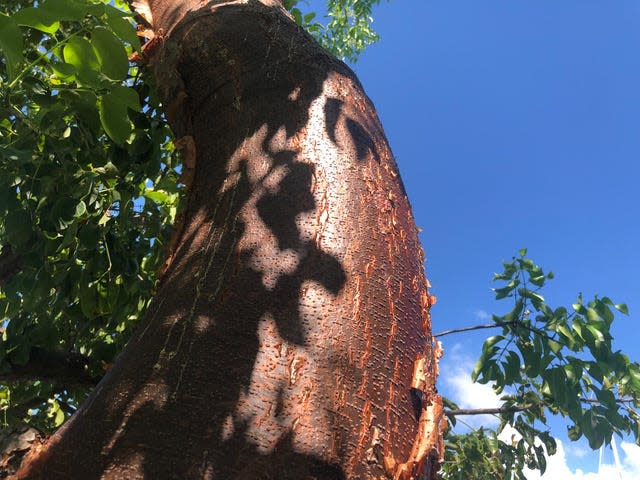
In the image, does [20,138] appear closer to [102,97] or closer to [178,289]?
[102,97]

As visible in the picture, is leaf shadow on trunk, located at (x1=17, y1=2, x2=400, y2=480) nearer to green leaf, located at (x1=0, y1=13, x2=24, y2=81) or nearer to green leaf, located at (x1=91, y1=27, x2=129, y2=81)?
green leaf, located at (x1=91, y1=27, x2=129, y2=81)

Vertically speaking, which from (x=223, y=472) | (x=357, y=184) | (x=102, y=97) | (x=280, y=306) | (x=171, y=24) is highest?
(x=171, y=24)

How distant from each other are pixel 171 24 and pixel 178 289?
3.32ft

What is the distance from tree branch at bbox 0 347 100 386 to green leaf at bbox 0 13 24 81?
1.15 m

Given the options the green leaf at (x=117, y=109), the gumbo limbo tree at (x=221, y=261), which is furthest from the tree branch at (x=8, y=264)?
the green leaf at (x=117, y=109)

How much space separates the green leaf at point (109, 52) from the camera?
1171 mm

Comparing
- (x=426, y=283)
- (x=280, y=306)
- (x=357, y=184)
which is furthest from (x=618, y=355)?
(x=280, y=306)

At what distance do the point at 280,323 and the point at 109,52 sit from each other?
748 millimetres

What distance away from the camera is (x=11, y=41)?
103 cm

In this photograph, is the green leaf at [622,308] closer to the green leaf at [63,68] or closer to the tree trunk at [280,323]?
the tree trunk at [280,323]

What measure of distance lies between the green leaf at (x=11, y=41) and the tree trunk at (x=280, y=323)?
1.28 feet

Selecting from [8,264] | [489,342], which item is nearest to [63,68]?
[8,264]

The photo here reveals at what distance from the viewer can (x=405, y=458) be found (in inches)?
31.4

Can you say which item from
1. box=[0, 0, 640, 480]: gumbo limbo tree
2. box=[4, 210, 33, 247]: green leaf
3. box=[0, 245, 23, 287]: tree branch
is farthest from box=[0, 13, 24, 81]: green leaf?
box=[0, 245, 23, 287]: tree branch
